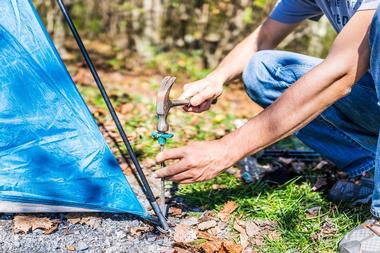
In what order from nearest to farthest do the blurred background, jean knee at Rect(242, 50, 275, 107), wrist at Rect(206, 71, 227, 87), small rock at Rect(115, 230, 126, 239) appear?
1. small rock at Rect(115, 230, 126, 239)
2. wrist at Rect(206, 71, 227, 87)
3. jean knee at Rect(242, 50, 275, 107)
4. the blurred background

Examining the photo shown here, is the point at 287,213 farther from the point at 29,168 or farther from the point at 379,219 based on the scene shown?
the point at 29,168

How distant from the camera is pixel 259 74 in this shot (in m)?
2.65

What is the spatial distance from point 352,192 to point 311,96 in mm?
840

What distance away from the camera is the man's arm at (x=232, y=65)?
2.42 m

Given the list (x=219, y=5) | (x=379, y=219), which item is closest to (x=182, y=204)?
(x=379, y=219)

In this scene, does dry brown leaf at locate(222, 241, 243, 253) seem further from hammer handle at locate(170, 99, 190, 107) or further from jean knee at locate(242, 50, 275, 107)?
jean knee at locate(242, 50, 275, 107)

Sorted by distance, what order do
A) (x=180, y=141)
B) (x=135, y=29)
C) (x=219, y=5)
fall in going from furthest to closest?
(x=135, y=29) < (x=219, y=5) < (x=180, y=141)

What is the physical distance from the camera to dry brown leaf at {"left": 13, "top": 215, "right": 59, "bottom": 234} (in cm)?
224

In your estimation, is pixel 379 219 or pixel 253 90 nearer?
pixel 379 219

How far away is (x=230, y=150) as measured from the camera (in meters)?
Result: 2.01

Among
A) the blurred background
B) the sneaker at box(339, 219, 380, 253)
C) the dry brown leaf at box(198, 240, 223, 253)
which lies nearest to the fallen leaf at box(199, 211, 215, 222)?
the dry brown leaf at box(198, 240, 223, 253)

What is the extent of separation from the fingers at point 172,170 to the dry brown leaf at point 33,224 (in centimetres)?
55

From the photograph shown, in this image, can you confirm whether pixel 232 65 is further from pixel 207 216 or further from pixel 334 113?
pixel 207 216

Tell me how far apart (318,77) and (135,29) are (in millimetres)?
3668
